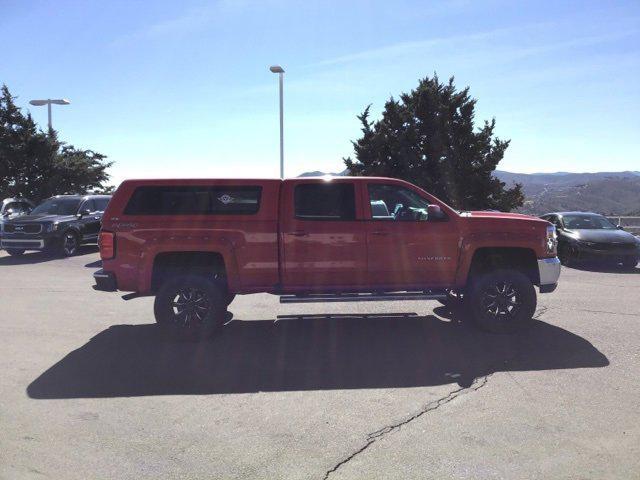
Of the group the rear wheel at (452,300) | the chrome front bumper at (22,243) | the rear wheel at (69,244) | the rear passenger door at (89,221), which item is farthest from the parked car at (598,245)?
the chrome front bumper at (22,243)

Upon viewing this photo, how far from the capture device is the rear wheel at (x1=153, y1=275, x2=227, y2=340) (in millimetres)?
6188

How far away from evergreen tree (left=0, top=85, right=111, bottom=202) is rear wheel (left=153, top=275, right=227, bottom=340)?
65.6 ft

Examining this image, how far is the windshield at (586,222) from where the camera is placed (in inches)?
551

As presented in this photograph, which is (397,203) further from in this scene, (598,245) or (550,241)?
(598,245)

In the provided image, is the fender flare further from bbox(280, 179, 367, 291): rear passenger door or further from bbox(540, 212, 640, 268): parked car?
bbox(540, 212, 640, 268): parked car

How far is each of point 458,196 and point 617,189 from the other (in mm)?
93053

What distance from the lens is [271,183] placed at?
645cm

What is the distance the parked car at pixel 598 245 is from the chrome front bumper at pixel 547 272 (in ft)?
23.1

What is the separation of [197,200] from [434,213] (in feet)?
9.73

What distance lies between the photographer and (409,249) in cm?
646

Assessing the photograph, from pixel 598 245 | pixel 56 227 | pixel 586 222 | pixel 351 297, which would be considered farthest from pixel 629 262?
pixel 56 227

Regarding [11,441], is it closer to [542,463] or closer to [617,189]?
[542,463]

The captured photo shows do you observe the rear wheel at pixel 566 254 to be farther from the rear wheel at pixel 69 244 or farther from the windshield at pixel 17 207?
the windshield at pixel 17 207

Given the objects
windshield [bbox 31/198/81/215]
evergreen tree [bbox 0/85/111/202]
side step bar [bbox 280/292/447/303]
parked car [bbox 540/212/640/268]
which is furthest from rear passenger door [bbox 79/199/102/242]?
parked car [bbox 540/212/640/268]
